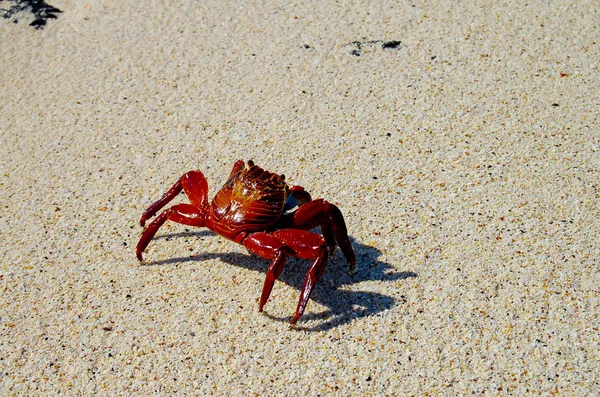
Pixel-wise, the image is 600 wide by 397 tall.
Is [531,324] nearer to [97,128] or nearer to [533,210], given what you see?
[533,210]

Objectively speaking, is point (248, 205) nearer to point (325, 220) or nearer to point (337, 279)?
point (325, 220)

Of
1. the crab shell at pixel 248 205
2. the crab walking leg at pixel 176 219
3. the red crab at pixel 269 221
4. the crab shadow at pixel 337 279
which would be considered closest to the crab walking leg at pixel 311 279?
the red crab at pixel 269 221

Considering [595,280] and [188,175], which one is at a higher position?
[188,175]

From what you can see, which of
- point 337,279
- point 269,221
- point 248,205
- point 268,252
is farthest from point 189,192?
point 337,279

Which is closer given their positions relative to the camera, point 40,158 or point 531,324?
point 531,324

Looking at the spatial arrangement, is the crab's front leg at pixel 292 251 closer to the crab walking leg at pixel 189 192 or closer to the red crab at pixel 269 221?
the red crab at pixel 269 221

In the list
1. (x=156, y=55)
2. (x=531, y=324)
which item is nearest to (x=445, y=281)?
(x=531, y=324)
